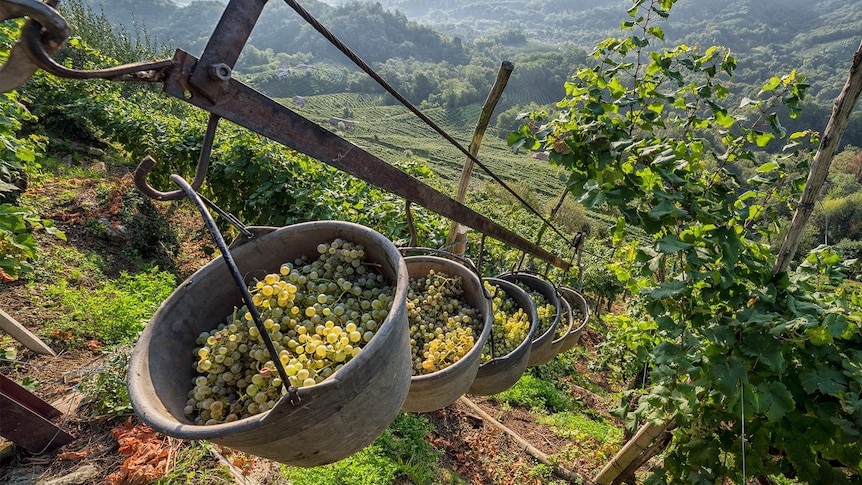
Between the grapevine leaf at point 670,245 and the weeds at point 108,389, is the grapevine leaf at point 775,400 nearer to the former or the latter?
the grapevine leaf at point 670,245

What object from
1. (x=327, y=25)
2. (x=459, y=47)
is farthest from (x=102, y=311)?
(x=459, y=47)

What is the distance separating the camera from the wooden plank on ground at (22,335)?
3.73m

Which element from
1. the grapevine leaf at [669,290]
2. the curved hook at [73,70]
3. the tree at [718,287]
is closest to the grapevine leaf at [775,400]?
the tree at [718,287]

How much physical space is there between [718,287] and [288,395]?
6.68 ft

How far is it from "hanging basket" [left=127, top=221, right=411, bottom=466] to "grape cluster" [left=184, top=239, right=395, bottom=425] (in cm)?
7

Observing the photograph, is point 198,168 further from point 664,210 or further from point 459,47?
point 459,47

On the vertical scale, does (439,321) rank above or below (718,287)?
below

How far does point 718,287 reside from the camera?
79.3 inches

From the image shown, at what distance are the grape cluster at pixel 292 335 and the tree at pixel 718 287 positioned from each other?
1267 millimetres

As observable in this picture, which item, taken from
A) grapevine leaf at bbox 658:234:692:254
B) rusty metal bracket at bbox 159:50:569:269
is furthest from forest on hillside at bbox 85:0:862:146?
rusty metal bracket at bbox 159:50:569:269

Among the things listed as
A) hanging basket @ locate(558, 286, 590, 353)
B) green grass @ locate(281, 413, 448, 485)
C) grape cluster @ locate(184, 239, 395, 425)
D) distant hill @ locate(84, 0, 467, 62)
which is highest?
distant hill @ locate(84, 0, 467, 62)

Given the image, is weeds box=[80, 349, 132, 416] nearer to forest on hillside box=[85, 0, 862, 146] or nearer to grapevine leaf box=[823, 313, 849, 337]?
grapevine leaf box=[823, 313, 849, 337]

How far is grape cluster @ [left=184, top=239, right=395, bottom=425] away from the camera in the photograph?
1.17 meters

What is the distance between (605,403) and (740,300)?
25.8 ft
